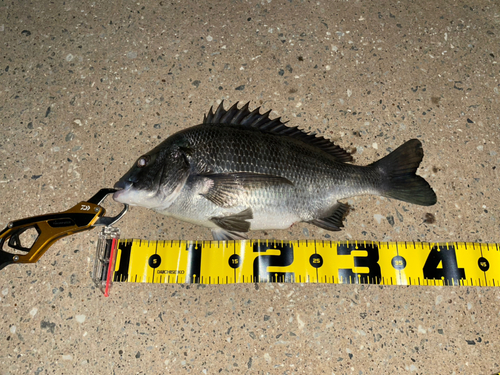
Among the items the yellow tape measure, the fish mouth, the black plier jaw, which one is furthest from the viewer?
the yellow tape measure

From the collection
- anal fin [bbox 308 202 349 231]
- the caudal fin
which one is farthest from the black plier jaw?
the caudal fin

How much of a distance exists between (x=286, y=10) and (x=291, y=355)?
2.77 m

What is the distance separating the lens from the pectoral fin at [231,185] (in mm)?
1823

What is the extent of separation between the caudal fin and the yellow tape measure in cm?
34

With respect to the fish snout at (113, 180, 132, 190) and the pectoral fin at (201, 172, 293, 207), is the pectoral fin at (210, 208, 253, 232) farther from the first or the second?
the fish snout at (113, 180, 132, 190)

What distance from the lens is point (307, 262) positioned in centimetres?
207

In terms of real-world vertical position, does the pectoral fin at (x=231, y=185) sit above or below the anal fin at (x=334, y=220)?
above

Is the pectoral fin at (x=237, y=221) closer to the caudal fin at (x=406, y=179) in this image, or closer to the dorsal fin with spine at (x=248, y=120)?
the dorsal fin with spine at (x=248, y=120)

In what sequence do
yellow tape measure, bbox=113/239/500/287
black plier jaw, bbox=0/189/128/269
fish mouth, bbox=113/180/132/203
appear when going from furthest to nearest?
1. yellow tape measure, bbox=113/239/500/287
2. black plier jaw, bbox=0/189/128/269
3. fish mouth, bbox=113/180/132/203

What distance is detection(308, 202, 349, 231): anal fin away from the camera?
2.03 m

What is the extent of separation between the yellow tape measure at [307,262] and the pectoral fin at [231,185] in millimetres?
401

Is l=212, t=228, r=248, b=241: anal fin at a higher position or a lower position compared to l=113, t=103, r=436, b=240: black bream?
lower

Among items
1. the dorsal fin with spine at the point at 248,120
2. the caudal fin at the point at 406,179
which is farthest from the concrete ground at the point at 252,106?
the dorsal fin with spine at the point at 248,120

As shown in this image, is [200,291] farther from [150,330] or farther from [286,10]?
[286,10]
